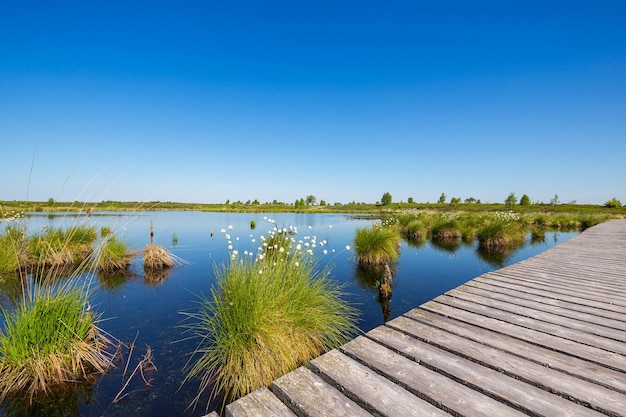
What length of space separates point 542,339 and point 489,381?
1354 mm

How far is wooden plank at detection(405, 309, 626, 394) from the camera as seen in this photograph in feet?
7.55

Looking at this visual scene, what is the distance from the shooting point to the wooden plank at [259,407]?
6.44ft

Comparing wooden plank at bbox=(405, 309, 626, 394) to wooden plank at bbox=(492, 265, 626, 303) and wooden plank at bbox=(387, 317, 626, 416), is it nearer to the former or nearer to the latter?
wooden plank at bbox=(387, 317, 626, 416)

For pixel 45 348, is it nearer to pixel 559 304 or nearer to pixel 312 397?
pixel 312 397

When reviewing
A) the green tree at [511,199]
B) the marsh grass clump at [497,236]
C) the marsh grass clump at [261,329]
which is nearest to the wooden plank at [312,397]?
the marsh grass clump at [261,329]

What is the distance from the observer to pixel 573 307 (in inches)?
165

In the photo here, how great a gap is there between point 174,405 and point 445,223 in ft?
68.7

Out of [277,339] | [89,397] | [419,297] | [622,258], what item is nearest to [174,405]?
[89,397]

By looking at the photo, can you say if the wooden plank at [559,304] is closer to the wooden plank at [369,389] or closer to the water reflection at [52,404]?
the wooden plank at [369,389]

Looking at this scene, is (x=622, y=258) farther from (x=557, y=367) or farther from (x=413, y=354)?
(x=413, y=354)

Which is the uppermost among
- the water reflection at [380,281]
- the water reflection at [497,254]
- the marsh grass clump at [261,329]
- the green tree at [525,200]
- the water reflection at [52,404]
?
the green tree at [525,200]

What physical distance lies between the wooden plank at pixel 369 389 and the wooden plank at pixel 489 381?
0.49 meters

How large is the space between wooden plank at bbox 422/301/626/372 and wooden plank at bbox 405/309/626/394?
0.09 meters

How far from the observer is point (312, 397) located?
2109 millimetres
